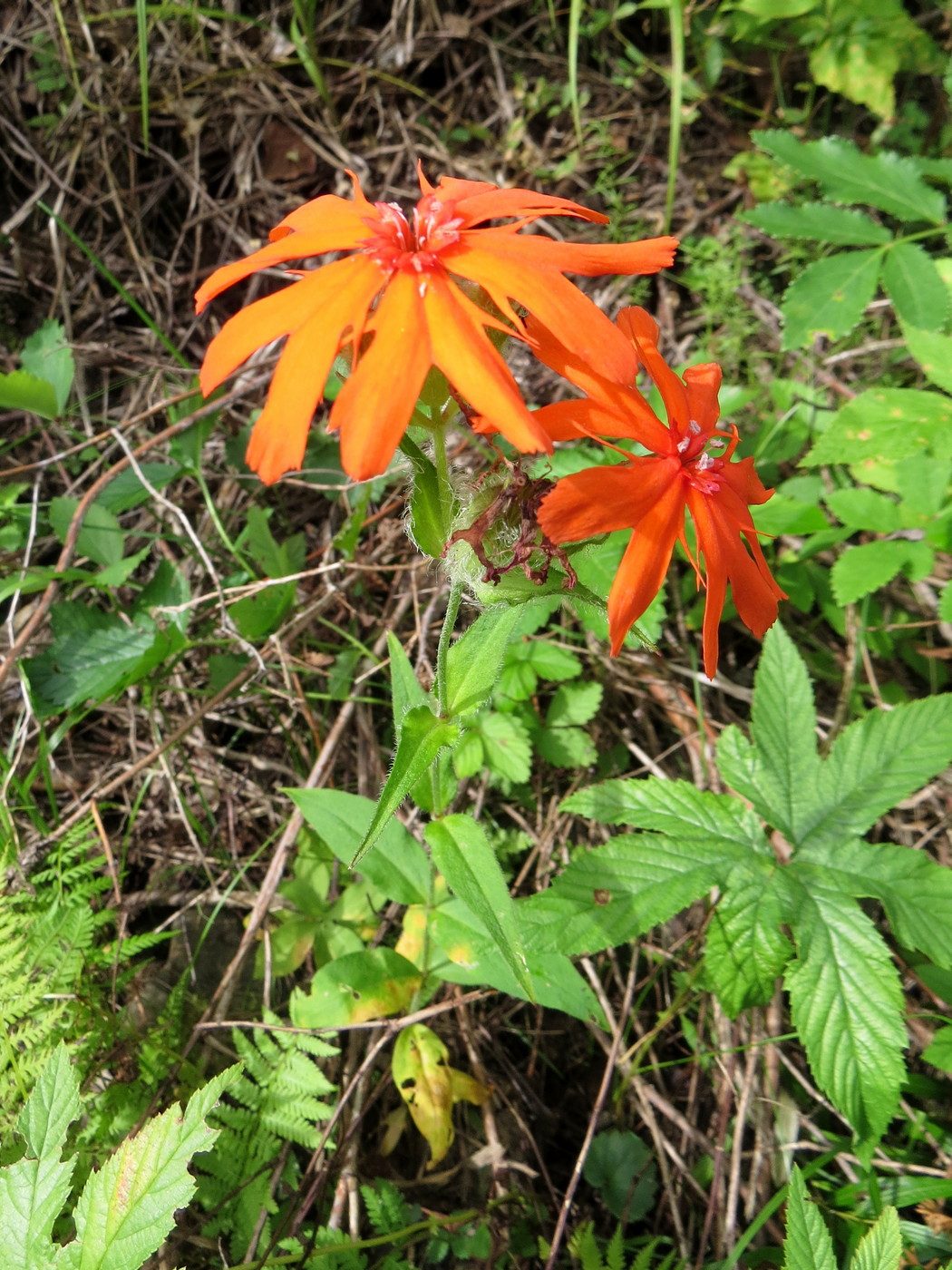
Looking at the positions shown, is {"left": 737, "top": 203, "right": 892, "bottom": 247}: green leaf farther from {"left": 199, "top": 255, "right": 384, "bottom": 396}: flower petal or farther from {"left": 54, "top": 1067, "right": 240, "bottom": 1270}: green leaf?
{"left": 54, "top": 1067, "right": 240, "bottom": 1270}: green leaf

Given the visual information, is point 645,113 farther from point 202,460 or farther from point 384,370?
point 384,370

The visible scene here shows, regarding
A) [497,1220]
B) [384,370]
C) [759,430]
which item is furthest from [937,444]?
[497,1220]

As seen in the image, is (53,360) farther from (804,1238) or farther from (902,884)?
(804,1238)

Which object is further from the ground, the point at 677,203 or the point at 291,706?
the point at 677,203

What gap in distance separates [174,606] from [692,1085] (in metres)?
1.81

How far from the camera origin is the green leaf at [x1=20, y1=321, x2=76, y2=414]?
2549mm

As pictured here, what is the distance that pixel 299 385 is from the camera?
114cm

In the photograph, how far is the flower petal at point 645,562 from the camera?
4.00 feet

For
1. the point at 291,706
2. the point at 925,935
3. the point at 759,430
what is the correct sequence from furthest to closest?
the point at 759,430
the point at 291,706
the point at 925,935

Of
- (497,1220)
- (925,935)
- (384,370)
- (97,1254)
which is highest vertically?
(384,370)

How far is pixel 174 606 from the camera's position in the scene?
90.0 inches

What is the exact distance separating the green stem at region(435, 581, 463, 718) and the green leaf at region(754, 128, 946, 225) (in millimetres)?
1769

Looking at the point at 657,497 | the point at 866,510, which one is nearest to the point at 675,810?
the point at 657,497

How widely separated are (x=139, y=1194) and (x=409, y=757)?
749mm
